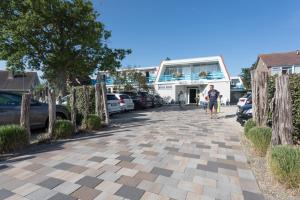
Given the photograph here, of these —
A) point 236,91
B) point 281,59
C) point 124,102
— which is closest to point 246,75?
point 236,91

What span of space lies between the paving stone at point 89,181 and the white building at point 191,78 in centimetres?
2128

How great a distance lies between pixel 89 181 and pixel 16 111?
4.79 m

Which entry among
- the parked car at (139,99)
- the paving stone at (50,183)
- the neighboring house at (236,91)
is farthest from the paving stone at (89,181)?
the neighboring house at (236,91)

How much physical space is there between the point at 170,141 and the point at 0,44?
41.6ft

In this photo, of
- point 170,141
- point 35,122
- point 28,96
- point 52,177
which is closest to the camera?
point 52,177

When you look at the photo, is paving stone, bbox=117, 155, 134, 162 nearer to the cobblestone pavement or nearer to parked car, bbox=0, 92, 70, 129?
the cobblestone pavement

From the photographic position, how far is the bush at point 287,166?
122 inches

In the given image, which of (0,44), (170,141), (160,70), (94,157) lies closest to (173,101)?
(160,70)

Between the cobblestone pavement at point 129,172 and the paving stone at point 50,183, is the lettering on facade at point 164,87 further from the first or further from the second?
the paving stone at point 50,183

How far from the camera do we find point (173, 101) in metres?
27.1

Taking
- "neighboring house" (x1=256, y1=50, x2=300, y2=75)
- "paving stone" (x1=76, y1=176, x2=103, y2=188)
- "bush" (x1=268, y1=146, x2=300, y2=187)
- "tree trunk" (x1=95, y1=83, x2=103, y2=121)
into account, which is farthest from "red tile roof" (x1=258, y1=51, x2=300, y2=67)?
"paving stone" (x1=76, y1=176, x2=103, y2=188)

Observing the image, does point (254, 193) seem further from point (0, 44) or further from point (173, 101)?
point (173, 101)

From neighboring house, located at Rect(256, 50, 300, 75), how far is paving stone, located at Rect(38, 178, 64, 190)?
25276 millimetres

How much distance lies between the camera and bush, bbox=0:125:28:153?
494 cm
